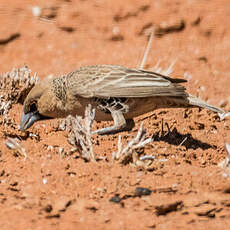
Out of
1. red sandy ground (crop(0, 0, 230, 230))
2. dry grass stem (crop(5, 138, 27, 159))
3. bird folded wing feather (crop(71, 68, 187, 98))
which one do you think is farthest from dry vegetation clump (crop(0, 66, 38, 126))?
dry grass stem (crop(5, 138, 27, 159))

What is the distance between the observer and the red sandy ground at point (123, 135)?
4215 millimetres

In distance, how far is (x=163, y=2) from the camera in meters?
11.5

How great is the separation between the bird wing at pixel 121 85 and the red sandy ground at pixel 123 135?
554 mm

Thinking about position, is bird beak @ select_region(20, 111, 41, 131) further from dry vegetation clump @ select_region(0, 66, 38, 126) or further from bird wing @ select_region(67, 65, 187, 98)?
dry vegetation clump @ select_region(0, 66, 38, 126)

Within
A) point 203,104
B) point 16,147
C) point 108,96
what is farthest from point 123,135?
point 16,147

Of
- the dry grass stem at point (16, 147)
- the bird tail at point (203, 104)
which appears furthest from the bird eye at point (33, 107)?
the bird tail at point (203, 104)

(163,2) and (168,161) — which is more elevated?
(163,2)

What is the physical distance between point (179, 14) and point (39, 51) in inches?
124

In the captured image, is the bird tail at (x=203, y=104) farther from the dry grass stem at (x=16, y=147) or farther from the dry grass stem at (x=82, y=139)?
the dry grass stem at (x=16, y=147)

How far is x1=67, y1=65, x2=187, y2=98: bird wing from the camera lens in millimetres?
6141

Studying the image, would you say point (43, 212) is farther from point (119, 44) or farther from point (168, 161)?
point (119, 44)

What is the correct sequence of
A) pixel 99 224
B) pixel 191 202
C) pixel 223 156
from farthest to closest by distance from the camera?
pixel 223 156
pixel 191 202
pixel 99 224

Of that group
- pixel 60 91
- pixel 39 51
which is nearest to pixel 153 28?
pixel 39 51

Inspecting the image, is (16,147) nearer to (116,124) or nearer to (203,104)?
(116,124)
